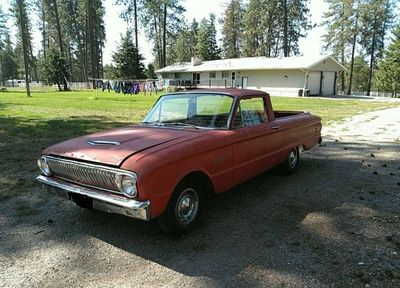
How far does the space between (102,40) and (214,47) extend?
70.8ft

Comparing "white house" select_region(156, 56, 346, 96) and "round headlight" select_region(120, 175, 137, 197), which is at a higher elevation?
"white house" select_region(156, 56, 346, 96)

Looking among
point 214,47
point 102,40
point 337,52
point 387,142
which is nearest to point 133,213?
point 387,142

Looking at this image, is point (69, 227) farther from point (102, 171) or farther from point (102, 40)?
point (102, 40)

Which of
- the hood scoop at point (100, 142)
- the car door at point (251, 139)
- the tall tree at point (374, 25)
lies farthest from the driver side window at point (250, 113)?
the tall tree at point (374, 25)

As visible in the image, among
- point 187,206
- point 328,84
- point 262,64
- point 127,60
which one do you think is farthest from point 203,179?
Result: point 127,60

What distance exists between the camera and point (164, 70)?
4950 cm

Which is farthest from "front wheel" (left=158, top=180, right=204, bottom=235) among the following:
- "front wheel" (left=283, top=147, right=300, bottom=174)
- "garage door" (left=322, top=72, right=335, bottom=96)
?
"garage door" (left=322, top=72, right=335, bottom=96)

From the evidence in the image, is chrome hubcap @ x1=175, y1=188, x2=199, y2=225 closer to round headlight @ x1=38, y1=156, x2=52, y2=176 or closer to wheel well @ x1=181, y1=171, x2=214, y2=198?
wheel well @ x1=181, y1=171, x2=214, y2=198

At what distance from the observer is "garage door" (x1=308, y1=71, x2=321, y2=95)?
118 ft

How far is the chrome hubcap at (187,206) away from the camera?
12.4ft

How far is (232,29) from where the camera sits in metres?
61.5

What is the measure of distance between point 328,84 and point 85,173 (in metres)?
39.3

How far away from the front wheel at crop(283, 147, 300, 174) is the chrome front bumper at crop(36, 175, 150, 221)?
11.5ft

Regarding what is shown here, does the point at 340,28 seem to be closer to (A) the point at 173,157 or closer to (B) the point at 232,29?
(B) the point at 232,29
